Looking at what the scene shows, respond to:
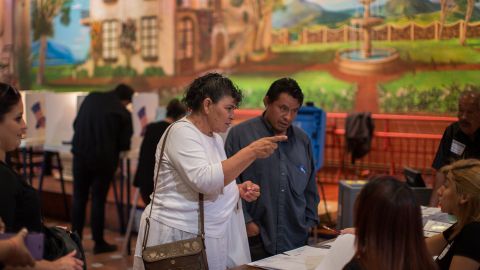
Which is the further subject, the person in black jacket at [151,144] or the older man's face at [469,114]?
the person in black jacket at [151,144]

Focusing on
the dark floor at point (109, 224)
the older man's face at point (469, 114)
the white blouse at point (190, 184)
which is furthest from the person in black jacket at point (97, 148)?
the white blouse at point (190, 184)

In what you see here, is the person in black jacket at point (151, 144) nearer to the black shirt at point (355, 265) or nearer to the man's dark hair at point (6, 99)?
the man's dark hair at point (6, 99)

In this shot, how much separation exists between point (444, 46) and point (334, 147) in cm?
204

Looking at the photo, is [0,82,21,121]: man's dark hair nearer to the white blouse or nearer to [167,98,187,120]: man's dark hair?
the white blouse

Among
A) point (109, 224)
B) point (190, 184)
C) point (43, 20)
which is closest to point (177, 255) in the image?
point (190, 184)

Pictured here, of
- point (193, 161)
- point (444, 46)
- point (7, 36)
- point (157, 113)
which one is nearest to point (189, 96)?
point (193, 161)

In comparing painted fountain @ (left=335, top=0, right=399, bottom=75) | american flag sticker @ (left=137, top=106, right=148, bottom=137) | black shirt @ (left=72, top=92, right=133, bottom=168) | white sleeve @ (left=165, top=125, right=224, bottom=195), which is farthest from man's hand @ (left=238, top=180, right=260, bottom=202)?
painted fountain @ (left=335, top=0, right=399, bottom=75)

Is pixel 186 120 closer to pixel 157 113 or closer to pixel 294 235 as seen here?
pixel 294 235

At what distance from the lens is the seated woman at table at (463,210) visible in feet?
7.55

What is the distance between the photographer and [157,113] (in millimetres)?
7250

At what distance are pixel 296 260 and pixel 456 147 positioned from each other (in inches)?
70.4

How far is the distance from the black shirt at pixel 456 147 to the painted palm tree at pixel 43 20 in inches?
414

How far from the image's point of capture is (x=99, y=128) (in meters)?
6.27

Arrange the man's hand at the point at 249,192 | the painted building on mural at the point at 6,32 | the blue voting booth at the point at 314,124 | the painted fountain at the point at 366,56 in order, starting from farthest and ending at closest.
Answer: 1. the painted building on mural at the point at 6,32
2. the painted fountain at the point at 366,56
3. the blue voting booth at the point at 314,124
4. the man's hand at the point at 249,192
